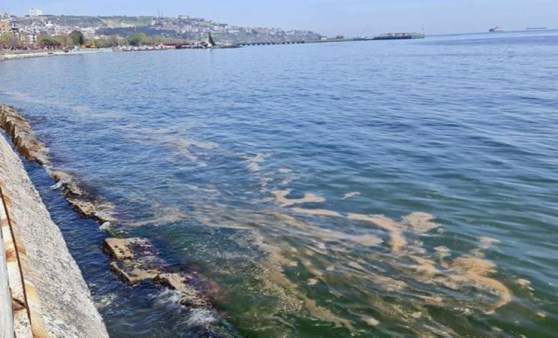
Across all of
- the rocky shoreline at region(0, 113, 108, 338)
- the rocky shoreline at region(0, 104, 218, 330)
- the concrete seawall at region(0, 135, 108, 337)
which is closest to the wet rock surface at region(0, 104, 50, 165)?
the rocky shoreline at region(0, 104, 218, 330)

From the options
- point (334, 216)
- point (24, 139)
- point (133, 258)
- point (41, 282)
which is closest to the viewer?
point (41, 282)

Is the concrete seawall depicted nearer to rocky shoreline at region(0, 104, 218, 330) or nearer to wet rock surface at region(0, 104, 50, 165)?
rocky shoreline at region(0, 104, 218, 330)

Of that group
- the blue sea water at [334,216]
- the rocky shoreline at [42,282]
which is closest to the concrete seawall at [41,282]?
the rocky shoreline at [42,282]

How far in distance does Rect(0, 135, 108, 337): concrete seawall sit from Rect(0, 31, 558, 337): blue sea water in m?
0.66

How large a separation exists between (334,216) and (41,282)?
374 inches

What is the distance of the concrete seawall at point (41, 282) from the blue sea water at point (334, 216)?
0.66 m

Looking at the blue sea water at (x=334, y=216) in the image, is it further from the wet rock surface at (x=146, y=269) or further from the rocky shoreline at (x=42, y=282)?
the rocky shoreline at (x=42, y=282)

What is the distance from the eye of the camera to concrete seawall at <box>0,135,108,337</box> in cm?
650

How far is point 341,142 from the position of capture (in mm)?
26156

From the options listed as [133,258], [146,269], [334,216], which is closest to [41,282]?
[146,269]

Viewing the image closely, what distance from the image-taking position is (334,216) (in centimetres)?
1525

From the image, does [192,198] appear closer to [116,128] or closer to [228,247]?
[228,247]

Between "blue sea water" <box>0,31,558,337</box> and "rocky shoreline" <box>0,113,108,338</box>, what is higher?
"rocky shoreline" <box>0,113,108,338</box>

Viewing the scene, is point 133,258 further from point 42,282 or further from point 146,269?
point 42,282
